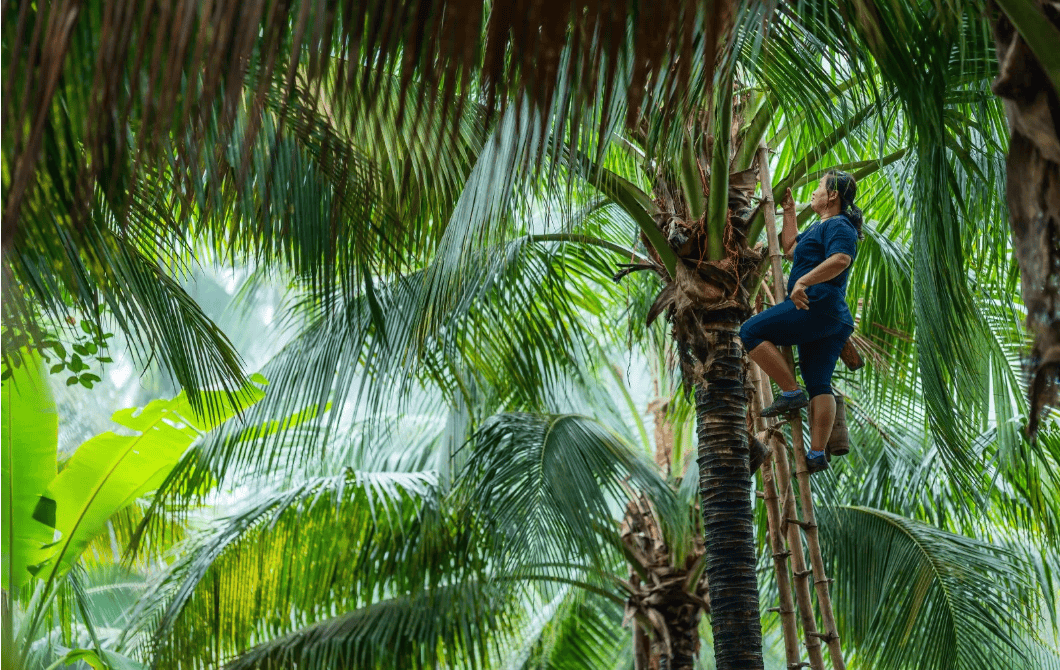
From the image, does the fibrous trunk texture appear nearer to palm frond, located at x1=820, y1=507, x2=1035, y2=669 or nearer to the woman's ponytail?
the woman's ponytail

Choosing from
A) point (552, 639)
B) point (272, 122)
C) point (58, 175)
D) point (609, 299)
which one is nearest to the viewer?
point (58, 175)

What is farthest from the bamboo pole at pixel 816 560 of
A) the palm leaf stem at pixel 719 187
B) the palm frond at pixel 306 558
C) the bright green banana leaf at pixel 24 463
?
the bright green banana leaf at pixel 24 463

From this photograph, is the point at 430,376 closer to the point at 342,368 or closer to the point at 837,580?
the point at 342,368

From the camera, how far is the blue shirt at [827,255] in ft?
14.0

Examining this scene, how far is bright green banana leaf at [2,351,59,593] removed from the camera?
5.90 meters

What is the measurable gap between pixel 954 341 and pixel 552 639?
561 cm

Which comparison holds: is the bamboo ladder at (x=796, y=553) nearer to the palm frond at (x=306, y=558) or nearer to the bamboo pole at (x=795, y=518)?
the bamboo pole at (x=795, y=518)

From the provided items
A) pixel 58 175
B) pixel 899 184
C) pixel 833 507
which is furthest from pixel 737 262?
pixel 58 175

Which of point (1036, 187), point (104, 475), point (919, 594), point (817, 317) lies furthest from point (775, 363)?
point (104, 475)

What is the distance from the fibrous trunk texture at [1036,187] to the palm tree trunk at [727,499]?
2.94 metres

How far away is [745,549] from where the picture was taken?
15.3ft

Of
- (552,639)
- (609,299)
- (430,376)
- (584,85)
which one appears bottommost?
(552,639)

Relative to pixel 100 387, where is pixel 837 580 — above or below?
below

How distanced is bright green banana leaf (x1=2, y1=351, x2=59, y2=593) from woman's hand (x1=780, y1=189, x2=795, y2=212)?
4008mm
